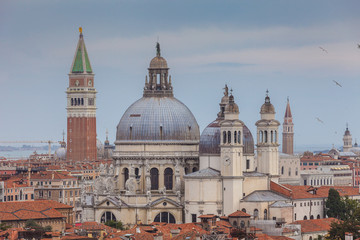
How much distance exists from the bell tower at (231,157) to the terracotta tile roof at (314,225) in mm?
3967

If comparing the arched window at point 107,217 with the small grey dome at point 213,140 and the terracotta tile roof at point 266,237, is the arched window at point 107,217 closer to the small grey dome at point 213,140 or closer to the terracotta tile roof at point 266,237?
the small grey dome at point 213,140

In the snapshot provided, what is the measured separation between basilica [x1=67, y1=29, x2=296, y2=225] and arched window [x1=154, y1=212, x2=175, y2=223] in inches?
2.2

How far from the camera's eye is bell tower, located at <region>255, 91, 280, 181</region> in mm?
81688

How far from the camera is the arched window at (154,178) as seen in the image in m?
83.2

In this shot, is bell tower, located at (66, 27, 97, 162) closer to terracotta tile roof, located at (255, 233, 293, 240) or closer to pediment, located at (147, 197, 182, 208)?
pediment, located at (147, 197, 182, 208)

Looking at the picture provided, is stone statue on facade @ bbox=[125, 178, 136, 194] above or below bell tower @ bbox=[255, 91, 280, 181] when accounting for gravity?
below

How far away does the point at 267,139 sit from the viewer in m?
81.9

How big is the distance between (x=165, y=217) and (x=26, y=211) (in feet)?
26.2

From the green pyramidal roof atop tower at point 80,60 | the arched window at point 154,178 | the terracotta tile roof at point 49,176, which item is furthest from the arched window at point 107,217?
the green pyramidal roof atop tower at point 80,60

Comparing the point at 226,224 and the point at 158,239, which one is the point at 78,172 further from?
the point at 158,239

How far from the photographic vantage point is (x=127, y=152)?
8381 centimetres

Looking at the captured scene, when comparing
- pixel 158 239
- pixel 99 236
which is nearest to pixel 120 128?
pixel 99 236

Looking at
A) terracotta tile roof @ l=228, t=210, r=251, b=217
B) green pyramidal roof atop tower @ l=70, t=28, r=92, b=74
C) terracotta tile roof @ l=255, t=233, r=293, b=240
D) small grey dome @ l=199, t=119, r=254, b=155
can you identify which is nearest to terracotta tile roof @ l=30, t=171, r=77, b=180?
small grey dome @ l=199, t=119, r=254, b=155

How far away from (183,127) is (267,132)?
5.36 m
